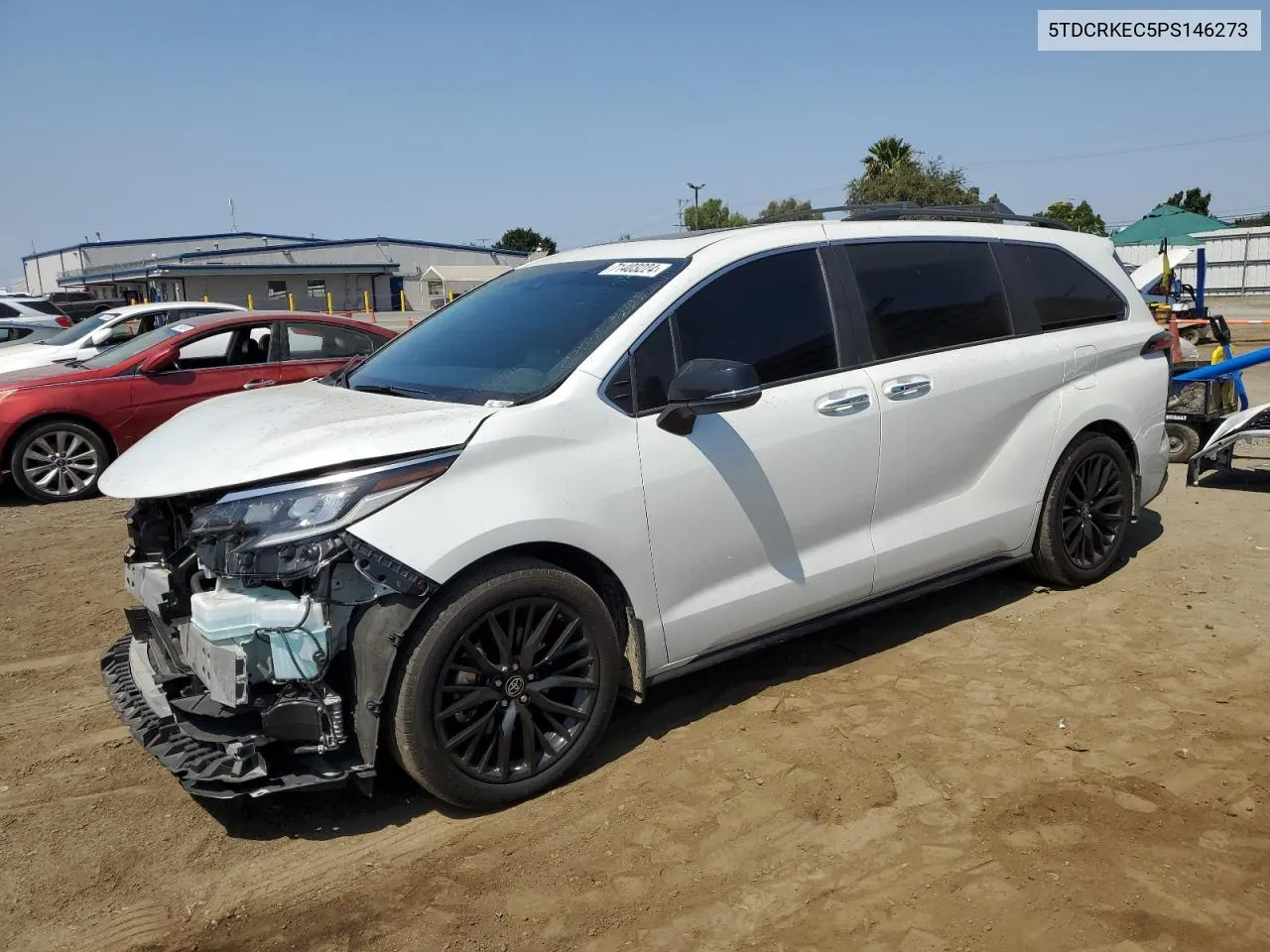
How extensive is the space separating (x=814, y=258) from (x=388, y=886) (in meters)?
2.95

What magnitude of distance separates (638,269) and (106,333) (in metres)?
10.7

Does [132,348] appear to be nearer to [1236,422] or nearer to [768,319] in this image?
[768,319]

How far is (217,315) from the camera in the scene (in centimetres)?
1020

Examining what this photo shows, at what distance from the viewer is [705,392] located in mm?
3607

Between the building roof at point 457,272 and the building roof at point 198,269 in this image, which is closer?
the building roof at point 198,269

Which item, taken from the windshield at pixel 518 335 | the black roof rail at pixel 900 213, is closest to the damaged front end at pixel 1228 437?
the black roof rail at pixel 900 213

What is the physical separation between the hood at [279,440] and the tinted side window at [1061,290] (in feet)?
10.1

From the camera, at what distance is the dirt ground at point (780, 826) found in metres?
2.93

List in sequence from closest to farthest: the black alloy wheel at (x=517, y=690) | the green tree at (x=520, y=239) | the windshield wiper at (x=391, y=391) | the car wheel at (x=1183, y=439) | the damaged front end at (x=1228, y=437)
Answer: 1. the black alloy wheel at (x=517, y=690)
2. the windshield wiper at (x=391, y=391)
3. the damaged front end at (x=1228, y=437)
4. the car wheel at (x=1183, y=439)
5. the green tree at (x=520, y=239)

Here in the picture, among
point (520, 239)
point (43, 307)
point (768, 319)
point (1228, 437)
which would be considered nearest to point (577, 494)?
point (768, 319)

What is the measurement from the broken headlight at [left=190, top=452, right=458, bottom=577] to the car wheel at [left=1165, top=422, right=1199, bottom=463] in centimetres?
781

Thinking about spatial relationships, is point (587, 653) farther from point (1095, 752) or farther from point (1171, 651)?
point (1171, 651)

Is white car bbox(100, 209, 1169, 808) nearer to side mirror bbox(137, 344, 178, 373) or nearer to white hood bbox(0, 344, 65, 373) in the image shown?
side mirror bbox(137, 344, 178, 373)

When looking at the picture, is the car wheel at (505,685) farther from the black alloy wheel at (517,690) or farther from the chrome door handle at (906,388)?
the chrome door handle at (906,388)
